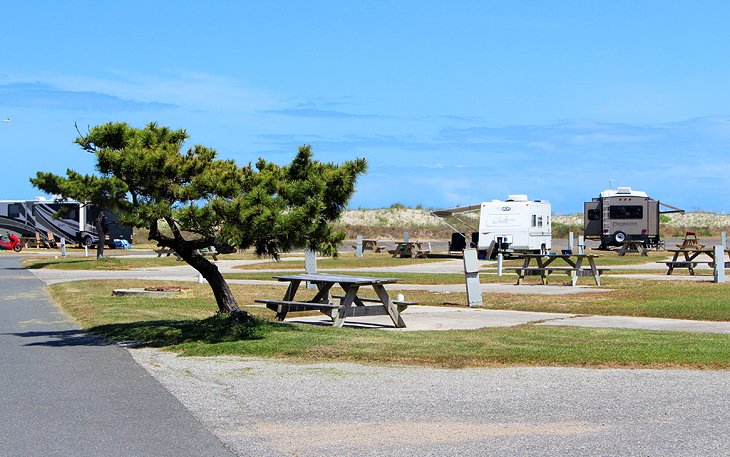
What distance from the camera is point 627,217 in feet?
146

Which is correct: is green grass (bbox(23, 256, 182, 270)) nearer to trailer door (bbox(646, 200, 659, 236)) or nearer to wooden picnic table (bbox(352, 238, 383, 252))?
wooden picnic table (bbox(352, 238, 383, 252))

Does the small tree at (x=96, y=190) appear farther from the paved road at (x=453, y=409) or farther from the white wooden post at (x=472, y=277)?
the white wooden post at (x=472, y=277)

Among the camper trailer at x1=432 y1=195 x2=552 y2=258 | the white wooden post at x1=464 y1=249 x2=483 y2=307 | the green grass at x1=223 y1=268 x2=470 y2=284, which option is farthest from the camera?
the camper trailer at x1=432 y1=195 x2=552 y2=258

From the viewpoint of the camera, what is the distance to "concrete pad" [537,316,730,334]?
14484 millimetres

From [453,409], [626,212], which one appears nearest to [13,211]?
[626,212]

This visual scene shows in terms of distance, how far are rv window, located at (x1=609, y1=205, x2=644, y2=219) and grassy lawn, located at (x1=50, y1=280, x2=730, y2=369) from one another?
30795 millimetres

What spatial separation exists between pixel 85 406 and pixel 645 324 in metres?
9.49

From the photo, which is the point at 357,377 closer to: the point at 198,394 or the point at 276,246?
the point at 198,394

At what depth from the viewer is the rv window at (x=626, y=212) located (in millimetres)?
44125

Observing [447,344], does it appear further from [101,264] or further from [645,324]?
[101,264]

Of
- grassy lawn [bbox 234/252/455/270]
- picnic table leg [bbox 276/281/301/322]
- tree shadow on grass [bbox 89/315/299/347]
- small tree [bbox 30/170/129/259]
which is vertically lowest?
tree shadow on grass [bbox 89/315/299/347]

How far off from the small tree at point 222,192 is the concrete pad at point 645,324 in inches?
174

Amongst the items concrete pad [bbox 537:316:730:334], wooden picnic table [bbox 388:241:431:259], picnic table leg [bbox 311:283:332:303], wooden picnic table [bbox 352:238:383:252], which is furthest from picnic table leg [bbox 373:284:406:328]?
wooden picnic table [bbox 352:238:383:252]

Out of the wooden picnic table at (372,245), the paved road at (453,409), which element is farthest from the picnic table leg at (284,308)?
the wooden picnic table at (372,245)
